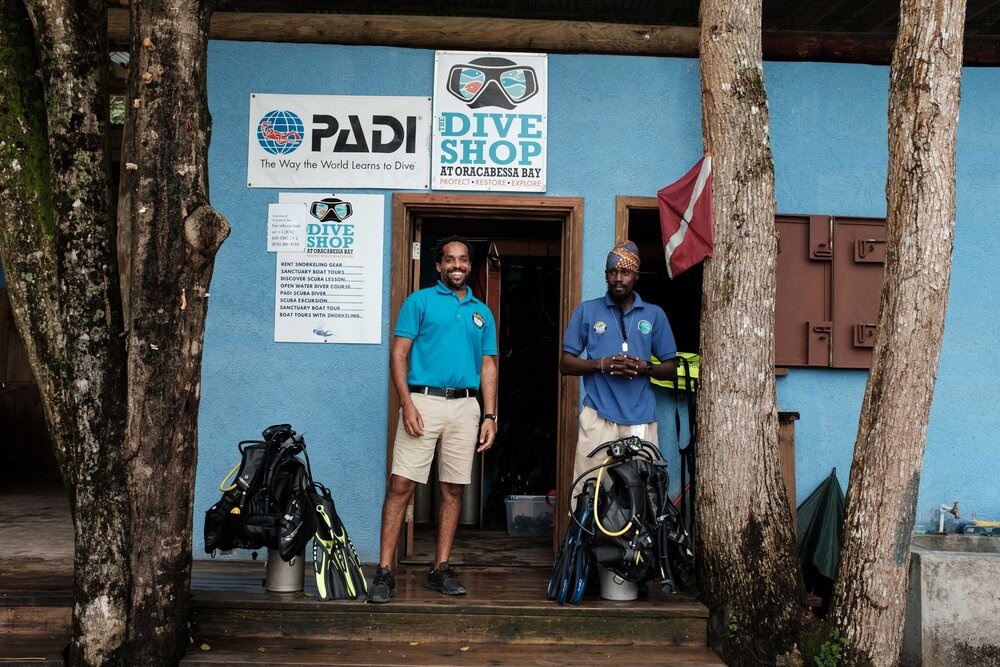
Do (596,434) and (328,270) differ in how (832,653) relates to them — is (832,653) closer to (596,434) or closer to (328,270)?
(596,434)

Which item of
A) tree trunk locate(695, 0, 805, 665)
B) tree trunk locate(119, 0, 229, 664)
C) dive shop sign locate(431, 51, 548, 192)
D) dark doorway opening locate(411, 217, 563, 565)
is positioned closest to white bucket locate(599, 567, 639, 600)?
tree trunk locate(695, 0, 805, 665)

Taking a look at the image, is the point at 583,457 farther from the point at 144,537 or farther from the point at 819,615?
the point at 144,537

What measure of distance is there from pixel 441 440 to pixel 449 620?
973mm

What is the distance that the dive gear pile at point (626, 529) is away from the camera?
4.98 m

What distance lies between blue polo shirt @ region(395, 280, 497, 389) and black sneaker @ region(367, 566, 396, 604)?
1.02m

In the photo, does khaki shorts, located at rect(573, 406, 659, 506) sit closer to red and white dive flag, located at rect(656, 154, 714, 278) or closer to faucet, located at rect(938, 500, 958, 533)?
red and white dive flag, located at rect(656, 154, 714, 278)

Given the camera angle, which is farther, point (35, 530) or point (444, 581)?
point (35, 530)

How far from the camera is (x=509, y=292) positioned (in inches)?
338

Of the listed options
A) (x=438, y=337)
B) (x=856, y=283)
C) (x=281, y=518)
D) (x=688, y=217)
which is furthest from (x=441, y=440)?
(x=856, y=283)

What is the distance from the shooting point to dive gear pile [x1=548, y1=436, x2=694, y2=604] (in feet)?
16.3

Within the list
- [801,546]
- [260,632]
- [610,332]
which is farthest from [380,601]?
[801,546]

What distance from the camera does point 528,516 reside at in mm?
7312

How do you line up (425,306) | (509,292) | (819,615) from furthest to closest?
1. (509,292)
2. (819,615)
3. (425,306)

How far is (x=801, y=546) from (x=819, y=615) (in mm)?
413
